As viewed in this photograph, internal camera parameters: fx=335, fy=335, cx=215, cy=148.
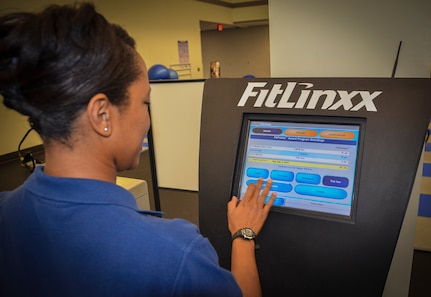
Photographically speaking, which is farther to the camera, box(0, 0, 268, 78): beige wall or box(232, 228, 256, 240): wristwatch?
box(0, 0, 268, 78): beige wall

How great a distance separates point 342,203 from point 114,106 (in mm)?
567

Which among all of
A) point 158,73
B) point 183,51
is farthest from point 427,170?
point 183,51

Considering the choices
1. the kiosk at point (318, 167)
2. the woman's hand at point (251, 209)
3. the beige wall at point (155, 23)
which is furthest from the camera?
the beige wall at point (155, 23)

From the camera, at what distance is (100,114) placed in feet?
1.89

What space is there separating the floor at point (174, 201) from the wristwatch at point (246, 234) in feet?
4.79

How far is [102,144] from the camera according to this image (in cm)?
60


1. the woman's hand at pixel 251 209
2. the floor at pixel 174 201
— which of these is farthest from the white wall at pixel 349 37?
the floor at pixel 174 201

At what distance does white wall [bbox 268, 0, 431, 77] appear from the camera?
891mm

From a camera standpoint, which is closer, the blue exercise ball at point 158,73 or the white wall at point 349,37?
the white wall at point 349,37

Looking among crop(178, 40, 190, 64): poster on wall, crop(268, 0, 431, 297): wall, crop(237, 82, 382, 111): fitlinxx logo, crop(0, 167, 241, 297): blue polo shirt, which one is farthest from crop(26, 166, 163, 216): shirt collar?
crop(178, 40, 190, 64): poster on wall

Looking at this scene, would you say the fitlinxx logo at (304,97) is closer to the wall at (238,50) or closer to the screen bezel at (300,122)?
the screen bezel at (300,122)

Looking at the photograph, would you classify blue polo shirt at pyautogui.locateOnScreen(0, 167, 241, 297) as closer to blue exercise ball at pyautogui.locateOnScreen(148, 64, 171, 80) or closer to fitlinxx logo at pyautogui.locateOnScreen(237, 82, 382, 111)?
fitlinxx logo at pyautogui.locateOnScreen(237, 82, 382, 111)

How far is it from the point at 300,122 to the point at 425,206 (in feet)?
7.52

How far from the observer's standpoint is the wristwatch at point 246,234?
819 mm
